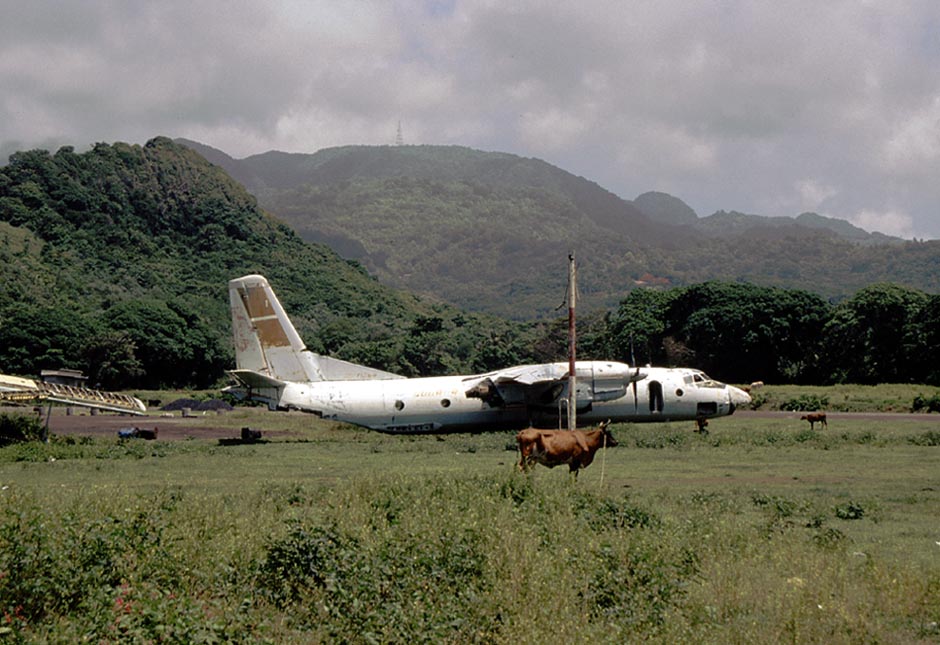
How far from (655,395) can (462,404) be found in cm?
765

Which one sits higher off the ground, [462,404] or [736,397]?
[736,397]

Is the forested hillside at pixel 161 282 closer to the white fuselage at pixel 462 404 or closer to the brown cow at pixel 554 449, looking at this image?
the white fuselage at pixel 462 404

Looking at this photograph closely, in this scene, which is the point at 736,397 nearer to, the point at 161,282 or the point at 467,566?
the point at 467,566

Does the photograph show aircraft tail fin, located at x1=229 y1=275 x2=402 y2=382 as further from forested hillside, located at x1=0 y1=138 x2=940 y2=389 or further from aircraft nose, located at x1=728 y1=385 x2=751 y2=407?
forested hillside, located at x1=0 y1=138 x2=940 y2=389

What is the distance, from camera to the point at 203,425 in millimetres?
48562

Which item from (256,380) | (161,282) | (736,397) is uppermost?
(161,282)

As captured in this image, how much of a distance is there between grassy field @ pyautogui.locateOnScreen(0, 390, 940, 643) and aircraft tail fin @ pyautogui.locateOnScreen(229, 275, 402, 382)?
17759 mm

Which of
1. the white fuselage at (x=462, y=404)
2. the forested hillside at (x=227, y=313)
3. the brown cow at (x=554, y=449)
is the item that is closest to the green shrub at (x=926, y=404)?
the forested hillside at (x=227, y=313)

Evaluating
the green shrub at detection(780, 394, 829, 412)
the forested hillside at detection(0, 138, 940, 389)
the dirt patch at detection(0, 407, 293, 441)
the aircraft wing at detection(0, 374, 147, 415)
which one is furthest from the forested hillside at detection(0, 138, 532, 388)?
the aircraft wing at detection(0, 374, 147, 415)

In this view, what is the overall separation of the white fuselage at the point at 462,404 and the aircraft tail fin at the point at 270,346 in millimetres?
1405

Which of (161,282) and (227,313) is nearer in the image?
(227,313)

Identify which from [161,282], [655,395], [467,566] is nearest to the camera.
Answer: [467,566]

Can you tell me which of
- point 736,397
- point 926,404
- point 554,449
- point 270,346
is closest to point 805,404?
point 926,404

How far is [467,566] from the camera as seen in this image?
1177 centimetres
